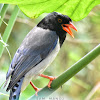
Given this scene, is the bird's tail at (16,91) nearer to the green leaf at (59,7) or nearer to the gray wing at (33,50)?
the gray wing at (33,50)

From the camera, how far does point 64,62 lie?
4.40 m

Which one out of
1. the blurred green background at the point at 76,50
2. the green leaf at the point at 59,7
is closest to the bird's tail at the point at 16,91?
the green leaf at the point at 59,7

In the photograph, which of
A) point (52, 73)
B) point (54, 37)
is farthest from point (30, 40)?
point (52, 73)

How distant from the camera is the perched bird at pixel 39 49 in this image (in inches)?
63.7

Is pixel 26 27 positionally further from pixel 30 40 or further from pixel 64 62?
pixel 30 40

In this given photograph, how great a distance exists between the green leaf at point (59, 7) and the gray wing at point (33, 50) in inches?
20.4

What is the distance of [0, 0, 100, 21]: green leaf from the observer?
1.13 m

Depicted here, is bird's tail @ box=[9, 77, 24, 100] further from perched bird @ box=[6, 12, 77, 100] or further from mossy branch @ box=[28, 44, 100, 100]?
mossy branch @ box=[28, 44, 100, 100]

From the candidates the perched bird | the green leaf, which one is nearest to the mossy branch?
the green leaf

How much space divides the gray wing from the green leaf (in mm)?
518

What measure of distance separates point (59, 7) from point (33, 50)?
2.21 feet

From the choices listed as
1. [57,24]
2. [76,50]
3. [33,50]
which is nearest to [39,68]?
[33,50]

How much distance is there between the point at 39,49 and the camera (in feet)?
6.07

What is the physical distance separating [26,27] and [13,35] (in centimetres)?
29
